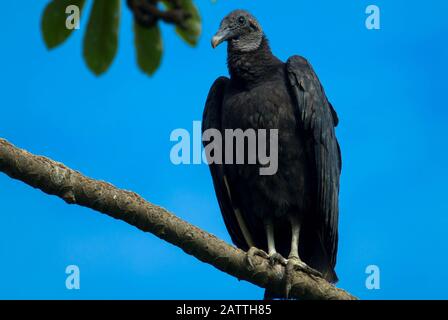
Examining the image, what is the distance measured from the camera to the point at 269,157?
614 centimetres

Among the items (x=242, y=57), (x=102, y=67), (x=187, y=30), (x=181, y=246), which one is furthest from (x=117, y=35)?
(x=242, y=57)

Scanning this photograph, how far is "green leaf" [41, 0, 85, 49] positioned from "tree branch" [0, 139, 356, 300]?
208 centimetres

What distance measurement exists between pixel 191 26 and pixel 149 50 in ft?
0.47

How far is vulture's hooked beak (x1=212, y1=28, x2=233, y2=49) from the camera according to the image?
6730mm

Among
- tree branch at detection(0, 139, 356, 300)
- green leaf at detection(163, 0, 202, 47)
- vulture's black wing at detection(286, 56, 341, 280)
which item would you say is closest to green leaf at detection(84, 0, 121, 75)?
green leaf at detection(163, 0, 202, 47)

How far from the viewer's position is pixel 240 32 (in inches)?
276

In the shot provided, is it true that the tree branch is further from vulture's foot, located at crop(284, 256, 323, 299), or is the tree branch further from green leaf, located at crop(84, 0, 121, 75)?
green leaf, located at crop(84, 0, 121, 75)

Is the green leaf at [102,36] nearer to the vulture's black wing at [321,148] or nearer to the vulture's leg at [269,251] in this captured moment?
the vulture's leg at [269,251]

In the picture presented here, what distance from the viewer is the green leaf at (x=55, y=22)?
1991 millimetres

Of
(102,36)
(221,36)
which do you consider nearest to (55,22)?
(102,36)

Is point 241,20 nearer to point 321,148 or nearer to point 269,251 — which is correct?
point 321,148
